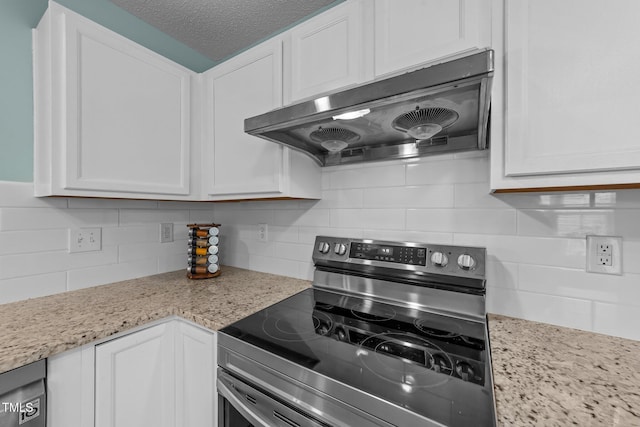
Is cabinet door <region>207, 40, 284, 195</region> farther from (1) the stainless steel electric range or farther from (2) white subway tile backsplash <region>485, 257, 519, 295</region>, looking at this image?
(2) white subway tile backsplash <region>485, 257, 519, 295</region>

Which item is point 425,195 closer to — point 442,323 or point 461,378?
point 442,323

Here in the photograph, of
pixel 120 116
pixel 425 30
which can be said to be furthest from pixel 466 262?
pixel 120 116

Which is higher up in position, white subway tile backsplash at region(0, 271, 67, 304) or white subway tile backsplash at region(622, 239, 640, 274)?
white subway tile backsplash at region(622, 239, 640, 274)

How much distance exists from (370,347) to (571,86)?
35.6 inches

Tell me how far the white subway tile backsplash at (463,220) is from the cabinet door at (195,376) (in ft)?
3.16

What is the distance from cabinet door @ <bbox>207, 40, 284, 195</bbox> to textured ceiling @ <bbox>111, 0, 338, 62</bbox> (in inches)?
12.4

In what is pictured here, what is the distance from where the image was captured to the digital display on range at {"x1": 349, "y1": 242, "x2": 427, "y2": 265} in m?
1.16

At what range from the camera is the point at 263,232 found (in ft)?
5.77

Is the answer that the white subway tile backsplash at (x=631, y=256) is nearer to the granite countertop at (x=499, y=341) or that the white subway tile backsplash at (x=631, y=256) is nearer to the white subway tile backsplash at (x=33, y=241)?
the granite countertop at (x=499, y=341)

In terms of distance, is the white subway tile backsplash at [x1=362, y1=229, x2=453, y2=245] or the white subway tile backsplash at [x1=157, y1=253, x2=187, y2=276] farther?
the white subway tile backsplash at [x1=157, y1=253, x2=187, y2=276]

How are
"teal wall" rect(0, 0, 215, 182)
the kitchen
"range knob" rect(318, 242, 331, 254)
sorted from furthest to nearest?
"range knob" rect(318, 242, 331, 254), "teal wall" rect(0, 0, 215, 182), the kitchen

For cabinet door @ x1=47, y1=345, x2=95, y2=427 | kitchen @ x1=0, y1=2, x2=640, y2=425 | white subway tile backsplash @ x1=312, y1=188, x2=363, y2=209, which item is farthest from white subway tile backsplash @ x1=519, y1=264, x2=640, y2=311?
cabinet door @ x1=47, y1=345, x2=95, y2=427

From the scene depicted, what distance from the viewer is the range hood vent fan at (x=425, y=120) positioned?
921mm

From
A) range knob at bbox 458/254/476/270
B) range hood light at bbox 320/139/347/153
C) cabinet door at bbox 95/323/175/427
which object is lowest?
cabinet door at bbox 95/323/175/427
